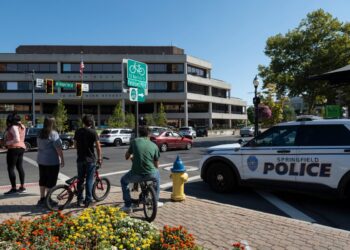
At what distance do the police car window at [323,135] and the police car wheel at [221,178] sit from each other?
1917mm

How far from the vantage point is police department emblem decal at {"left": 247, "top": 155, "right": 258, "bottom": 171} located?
8.30 metres

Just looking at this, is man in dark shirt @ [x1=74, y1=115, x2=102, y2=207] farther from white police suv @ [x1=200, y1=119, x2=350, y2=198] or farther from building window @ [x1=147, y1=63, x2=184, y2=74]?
building window @ [x1=147, y1=63, x2=184, y2=74]

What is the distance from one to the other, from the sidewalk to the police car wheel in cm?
137

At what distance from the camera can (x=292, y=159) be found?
771 centimetres

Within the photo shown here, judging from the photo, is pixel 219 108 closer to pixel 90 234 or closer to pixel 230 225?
pixel 230 225

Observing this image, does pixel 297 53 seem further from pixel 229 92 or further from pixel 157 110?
pixel 229 92

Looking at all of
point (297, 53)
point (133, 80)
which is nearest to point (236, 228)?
point (133, 80)

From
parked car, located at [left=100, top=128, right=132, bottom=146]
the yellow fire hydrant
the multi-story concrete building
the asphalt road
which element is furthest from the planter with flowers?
the multi-story concrete building

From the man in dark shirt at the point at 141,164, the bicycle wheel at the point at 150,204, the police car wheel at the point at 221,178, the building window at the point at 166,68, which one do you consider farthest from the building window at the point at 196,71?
the bicycle wheel at the point at 150,204

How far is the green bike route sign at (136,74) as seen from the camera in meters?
8.44

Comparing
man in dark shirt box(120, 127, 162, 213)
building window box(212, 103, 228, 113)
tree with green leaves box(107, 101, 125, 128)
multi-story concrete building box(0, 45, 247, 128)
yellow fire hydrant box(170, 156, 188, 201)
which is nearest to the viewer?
man in dark shirt box(120, 127, 162, 213)

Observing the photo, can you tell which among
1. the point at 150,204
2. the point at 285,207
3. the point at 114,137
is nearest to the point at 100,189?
the point at 150,204

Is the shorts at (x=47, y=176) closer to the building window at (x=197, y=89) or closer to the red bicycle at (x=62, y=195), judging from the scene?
the red bicycle at (x=62, y=195)

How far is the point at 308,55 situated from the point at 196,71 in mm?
44361
